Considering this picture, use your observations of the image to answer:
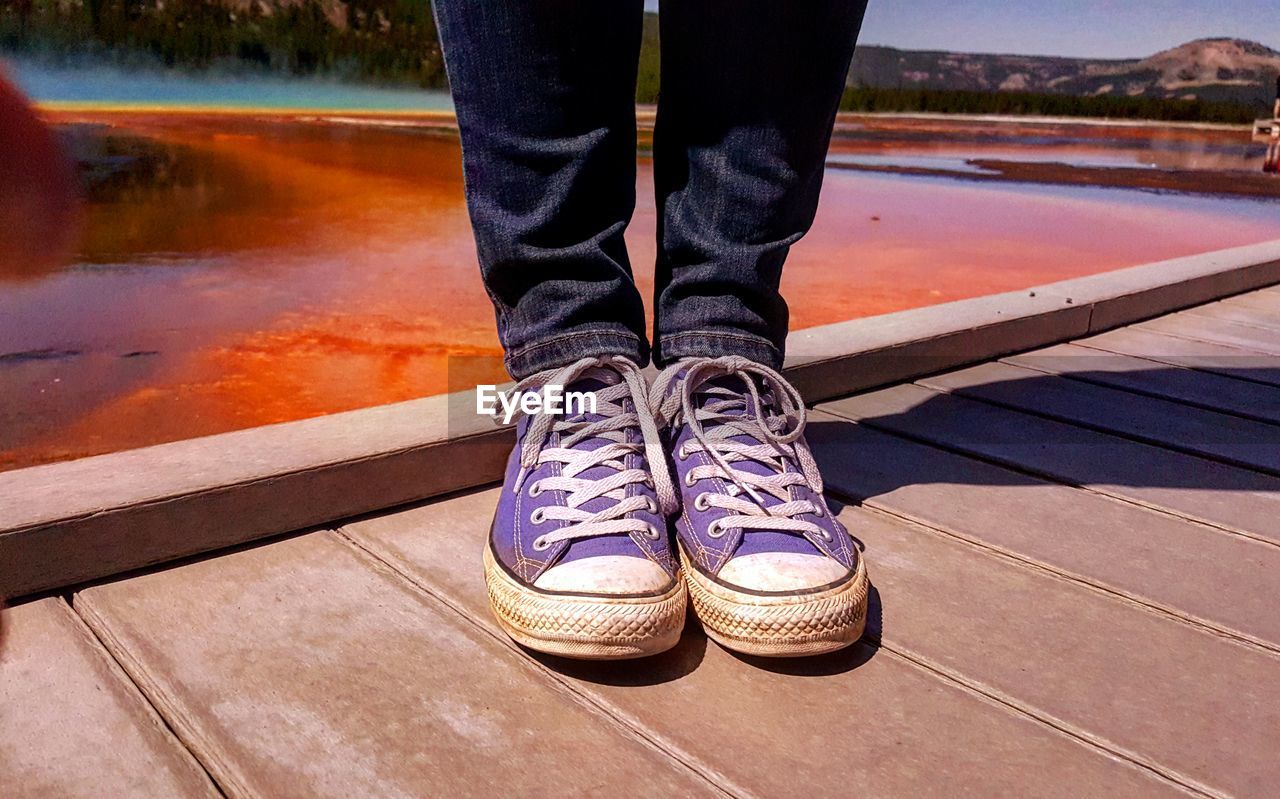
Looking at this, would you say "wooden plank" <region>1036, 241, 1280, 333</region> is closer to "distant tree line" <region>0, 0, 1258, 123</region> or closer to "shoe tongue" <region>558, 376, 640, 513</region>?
"shoe tongue" <region>558, 376, 640, 513</region>

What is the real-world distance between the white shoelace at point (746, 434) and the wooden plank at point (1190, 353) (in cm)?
92

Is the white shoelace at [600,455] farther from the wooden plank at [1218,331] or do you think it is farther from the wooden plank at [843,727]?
the wooden plank at [1218,331]

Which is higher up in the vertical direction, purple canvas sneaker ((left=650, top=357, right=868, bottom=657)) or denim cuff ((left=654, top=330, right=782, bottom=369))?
denim cuff ((left=654, top=330, right=782, bottom=369))

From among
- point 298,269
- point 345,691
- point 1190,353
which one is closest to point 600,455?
point 345,691

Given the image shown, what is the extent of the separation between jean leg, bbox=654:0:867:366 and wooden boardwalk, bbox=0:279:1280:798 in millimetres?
237

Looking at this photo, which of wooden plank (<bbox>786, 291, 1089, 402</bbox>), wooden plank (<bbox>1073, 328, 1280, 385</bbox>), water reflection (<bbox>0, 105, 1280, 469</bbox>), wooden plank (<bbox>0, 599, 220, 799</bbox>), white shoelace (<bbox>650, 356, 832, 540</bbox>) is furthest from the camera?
water reflection (<bbox>0, 105, 1280, 469</bbox>)

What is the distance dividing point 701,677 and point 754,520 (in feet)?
0.42

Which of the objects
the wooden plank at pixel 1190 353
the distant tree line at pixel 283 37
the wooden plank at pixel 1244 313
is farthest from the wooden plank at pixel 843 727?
the distant tree line at pixel 283 37

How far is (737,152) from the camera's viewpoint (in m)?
0.77

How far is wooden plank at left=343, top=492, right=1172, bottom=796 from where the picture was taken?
0.54 meters

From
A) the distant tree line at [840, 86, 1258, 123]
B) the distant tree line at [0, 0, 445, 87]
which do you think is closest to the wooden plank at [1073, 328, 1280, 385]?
the distant tree line at [0, 0, 445, 87]

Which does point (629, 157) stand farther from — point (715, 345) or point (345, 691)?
point (345, 691)

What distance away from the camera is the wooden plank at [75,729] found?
507 mm

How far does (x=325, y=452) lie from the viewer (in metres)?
0.82
